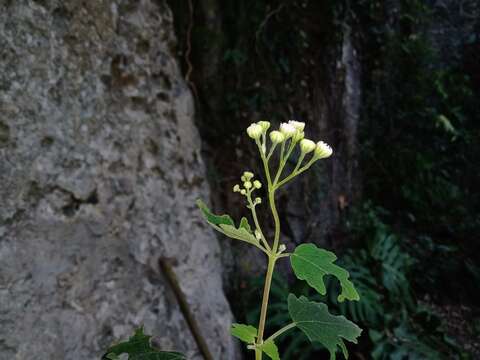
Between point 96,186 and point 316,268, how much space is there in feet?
4.03

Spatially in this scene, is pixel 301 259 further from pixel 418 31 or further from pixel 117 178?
pixel 418 31

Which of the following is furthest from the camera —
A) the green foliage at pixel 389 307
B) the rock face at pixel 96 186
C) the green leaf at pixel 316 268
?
the green foliage at pixel 389 307

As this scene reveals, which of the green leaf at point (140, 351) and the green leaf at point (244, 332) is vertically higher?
the green leaf at point (244, 332)

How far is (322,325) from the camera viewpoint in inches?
25.5

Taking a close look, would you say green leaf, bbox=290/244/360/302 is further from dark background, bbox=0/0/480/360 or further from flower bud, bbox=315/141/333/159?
dark background, bbox=0/0/480/360

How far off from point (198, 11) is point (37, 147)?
3.98 ft

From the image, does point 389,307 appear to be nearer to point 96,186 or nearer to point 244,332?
point 96,186

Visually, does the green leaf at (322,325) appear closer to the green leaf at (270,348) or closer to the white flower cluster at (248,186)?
the green leaf at (270,348)

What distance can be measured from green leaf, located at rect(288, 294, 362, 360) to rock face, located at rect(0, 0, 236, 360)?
1034 millimetres

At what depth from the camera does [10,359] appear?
4.21 feet

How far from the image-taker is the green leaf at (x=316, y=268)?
0.60 m

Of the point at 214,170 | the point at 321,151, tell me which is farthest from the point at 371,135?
the point at 321,151

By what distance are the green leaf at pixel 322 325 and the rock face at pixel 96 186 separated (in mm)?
1034

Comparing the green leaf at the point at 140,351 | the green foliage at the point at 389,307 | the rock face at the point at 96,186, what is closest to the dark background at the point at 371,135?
the green foliage at the point at 389,307
